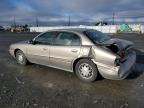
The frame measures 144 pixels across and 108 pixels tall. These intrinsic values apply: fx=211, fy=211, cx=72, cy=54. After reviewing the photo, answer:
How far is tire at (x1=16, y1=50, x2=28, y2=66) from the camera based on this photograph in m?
8.00

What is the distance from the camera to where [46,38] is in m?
7.24

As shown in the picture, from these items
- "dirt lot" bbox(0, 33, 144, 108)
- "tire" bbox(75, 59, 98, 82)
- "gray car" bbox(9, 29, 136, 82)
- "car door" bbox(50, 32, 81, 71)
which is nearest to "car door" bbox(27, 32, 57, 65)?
"gray car" bbox(9, 29, 136, 82)

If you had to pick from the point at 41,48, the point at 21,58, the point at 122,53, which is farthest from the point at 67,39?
the point at 21,58

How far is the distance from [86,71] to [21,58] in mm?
3112

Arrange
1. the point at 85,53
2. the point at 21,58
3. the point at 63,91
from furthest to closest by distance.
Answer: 1. the point at 21,58
2. the point at 85,53
3. the point at 63,91

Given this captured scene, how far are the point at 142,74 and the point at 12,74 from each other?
425 centimetres

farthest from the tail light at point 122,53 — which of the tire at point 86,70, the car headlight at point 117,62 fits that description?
the tire at point 86,70

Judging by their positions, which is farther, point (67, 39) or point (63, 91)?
point (67, 39)

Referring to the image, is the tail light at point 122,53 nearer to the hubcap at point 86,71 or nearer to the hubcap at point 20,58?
the hubcap at point 86,71

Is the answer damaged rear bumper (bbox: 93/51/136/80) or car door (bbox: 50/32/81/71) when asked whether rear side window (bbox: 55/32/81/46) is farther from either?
damaged rear bumper (bbox: 93/51/136/80)

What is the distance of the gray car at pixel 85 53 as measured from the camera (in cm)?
569

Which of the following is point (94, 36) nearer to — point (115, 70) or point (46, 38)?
point (115, 70)

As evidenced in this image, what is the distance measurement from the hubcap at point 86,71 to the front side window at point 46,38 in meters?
1.51

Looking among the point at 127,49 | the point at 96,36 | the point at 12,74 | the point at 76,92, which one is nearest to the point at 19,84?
the point at 12,74
